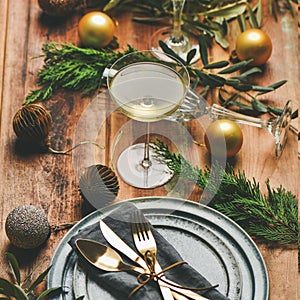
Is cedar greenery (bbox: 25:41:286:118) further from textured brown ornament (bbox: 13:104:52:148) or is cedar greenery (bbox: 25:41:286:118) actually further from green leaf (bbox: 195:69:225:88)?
textured brown ornament (bbox: 13:104:52:148)

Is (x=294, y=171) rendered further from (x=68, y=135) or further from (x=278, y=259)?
(x=68, y=135)

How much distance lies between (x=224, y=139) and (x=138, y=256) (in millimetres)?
376

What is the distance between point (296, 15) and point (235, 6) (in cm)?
17

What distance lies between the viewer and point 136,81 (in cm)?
143

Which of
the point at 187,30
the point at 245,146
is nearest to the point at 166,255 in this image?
the point at 245,146

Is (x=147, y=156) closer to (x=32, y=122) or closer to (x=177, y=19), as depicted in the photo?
(x=32, y=122)

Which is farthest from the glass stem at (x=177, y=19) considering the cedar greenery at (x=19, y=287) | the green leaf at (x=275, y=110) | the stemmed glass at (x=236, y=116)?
the cedar greenery at (x=19, y=287)

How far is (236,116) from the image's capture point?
5.02ft

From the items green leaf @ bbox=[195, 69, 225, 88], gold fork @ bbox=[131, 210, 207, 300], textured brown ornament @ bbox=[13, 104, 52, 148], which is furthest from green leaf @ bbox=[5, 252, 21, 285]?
green leaf @ bbox=[195, 69, 225, 88]

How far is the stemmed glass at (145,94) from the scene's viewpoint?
1.37 m

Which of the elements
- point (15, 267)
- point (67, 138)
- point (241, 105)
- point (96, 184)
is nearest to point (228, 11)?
point (241, 105)

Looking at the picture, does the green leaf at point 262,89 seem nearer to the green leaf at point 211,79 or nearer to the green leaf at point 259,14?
the green leaf at point 211,79

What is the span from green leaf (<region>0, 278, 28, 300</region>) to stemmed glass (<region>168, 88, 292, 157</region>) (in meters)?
0.61

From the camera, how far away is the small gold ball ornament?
1442 millimetres
